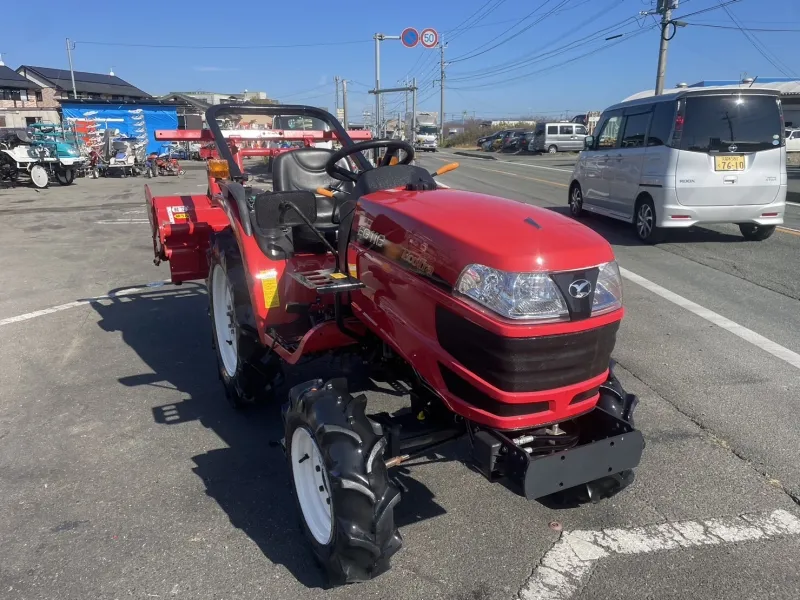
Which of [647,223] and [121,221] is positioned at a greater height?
[647,223]

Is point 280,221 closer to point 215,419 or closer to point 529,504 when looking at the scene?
point 215,419

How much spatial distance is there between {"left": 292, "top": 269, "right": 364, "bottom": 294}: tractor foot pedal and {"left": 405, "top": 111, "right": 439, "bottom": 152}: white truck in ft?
135

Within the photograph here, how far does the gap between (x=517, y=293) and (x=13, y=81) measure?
56.4m

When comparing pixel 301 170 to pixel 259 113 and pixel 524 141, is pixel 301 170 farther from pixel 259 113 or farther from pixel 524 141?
pixel 524 141

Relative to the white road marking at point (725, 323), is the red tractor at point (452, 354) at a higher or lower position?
higher

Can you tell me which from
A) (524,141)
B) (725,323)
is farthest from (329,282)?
(524,141)

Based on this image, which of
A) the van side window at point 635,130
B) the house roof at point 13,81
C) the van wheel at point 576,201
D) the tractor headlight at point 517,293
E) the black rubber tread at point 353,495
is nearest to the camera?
the tractor headlight at point 517,293

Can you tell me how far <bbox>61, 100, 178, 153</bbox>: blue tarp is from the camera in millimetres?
31005

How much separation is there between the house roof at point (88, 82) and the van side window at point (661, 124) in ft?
173

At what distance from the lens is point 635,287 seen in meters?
6.85

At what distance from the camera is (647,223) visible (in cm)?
924

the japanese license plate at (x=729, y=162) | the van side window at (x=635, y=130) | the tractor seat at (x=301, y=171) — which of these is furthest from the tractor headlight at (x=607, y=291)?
the van side window at (x=635, y=130)

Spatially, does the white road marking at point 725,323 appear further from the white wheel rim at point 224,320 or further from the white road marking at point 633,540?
the white wheel rim at point 224,320

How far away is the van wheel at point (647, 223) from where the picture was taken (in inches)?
357
